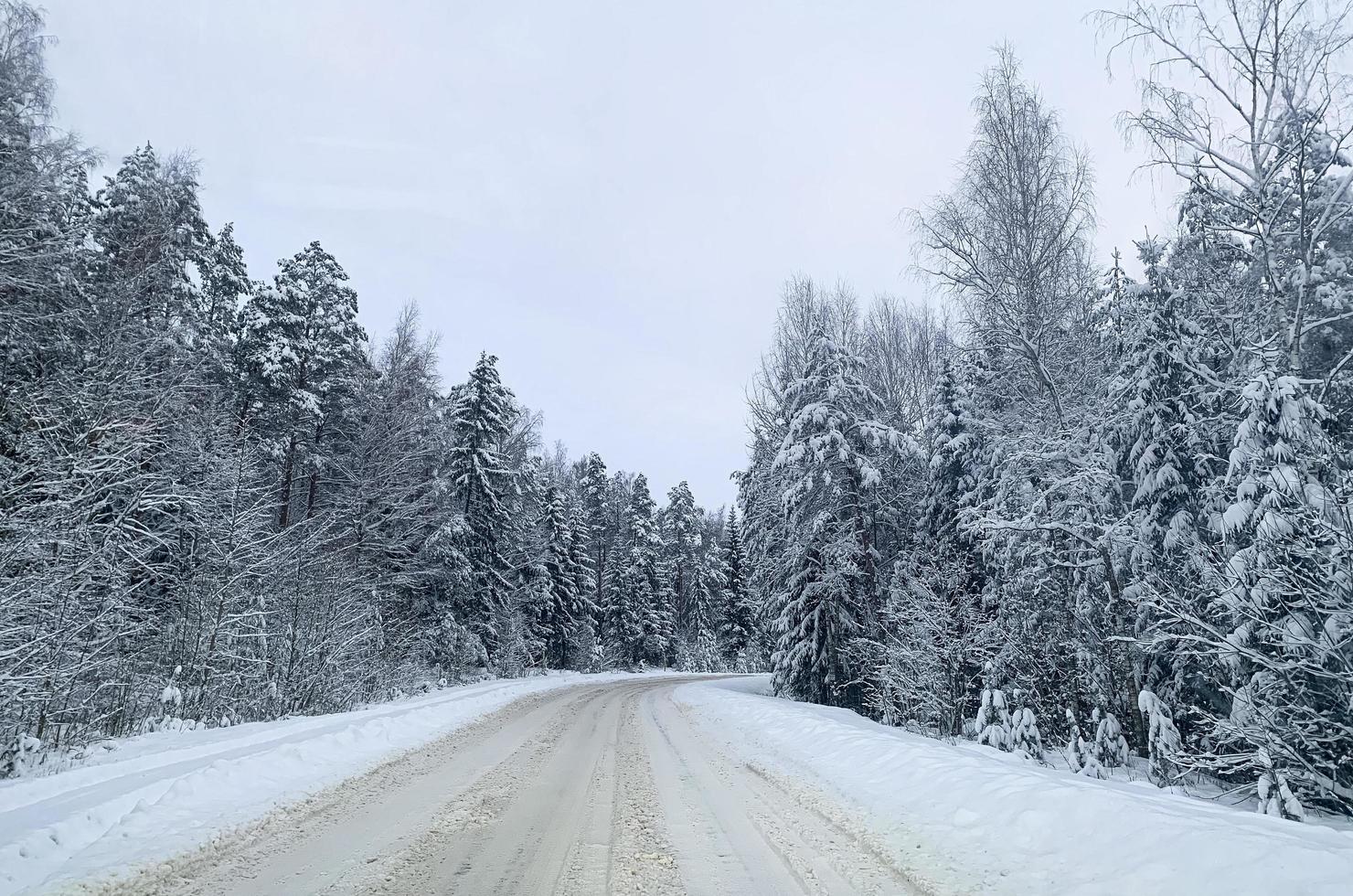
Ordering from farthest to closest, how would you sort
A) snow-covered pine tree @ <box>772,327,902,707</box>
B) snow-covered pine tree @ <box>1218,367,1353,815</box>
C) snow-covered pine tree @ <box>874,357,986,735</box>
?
snow-covered pine tree @ <box>772,327,902,707</box>
snow-covered pine tree @ <box>874,357,986,735</box>
snow-covered pine tree @ <box>1218,367,1353,815</box>

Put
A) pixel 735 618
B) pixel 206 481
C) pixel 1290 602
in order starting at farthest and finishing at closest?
1. pixel 735 618
2. pixel 206 481
3. pixel 1290 602

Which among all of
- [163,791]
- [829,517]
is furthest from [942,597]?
[163,791]

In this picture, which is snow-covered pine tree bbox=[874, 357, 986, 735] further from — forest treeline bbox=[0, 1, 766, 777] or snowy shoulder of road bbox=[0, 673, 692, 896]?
forest treeline bbox=[0, 1, 766, 777]

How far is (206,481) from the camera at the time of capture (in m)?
12.7

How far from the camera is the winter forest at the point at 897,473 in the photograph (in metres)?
6.95

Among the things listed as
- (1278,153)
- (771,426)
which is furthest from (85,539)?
(771,426)

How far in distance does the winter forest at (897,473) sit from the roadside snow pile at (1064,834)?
2.03 meters

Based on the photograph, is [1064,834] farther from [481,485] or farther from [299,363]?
[481,485]

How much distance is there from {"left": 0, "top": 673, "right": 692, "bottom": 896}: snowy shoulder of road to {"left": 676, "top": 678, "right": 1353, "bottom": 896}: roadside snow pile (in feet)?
17.4

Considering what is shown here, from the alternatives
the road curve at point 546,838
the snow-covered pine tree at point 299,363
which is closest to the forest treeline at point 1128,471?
the road curve at point 546,838

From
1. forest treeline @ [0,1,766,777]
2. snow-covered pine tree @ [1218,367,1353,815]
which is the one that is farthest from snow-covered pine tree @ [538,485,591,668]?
snow-covered pine tree @ [1218,367,1353,815]

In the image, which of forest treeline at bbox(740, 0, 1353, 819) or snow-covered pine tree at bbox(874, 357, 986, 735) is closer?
forest treeline at bbox(740, 0, 1353, 819)

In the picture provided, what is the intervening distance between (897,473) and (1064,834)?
1667cm

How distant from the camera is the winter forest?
6945 mm
